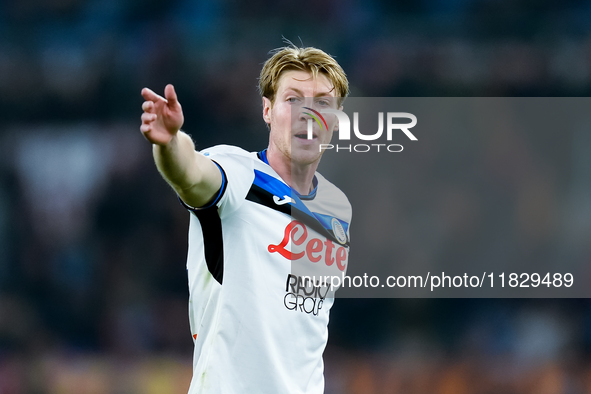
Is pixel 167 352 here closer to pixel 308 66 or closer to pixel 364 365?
pixel 364 365

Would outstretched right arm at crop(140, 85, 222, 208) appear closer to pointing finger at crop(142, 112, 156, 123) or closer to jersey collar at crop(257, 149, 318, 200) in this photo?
pointing finger at crop(142, 112, 156, 123)

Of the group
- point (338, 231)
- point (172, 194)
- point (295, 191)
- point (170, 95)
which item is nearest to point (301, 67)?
point (295, 191)

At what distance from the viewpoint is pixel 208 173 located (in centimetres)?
223

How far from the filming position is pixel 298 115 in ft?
9.12

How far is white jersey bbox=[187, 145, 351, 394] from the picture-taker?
2.37m

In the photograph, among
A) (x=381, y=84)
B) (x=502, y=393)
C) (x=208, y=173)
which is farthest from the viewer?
(x=381, y=84)

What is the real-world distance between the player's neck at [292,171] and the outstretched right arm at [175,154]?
497 mm

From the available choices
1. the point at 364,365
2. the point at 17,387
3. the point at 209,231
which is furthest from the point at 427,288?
the point at 209,231

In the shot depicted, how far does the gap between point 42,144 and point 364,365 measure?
3974mm

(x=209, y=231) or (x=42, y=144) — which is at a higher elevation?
(x=42, y=144)

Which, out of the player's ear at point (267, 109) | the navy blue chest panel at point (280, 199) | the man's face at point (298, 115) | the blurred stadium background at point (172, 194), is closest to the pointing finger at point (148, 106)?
the navy blue chest panel at point (280, 199)

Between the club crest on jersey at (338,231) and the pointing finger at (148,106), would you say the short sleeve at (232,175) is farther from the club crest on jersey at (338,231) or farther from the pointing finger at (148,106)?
the club crest on jersey at (338,231)

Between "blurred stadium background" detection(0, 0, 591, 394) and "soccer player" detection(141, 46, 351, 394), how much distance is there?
2.97m

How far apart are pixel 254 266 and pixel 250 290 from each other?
9cm
